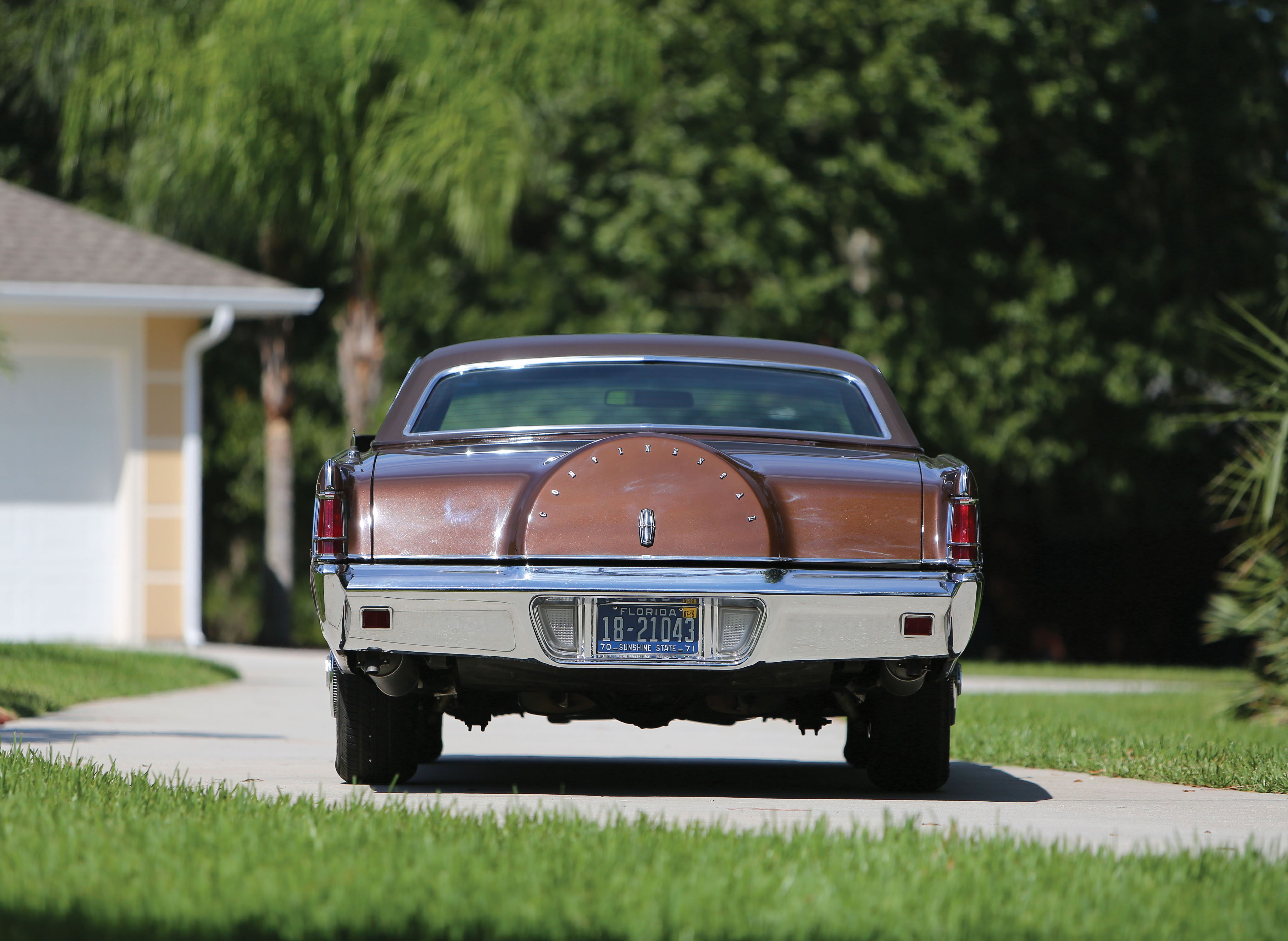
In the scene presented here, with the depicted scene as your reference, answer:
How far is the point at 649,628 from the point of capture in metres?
6.04

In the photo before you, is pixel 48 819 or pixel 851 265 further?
pixel 851 265

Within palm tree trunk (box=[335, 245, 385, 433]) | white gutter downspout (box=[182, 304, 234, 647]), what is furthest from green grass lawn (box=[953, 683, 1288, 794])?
white gutter downspout (box=[182, 304, 234, 647])

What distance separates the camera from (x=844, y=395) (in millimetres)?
7367

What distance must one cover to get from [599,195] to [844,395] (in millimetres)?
16035

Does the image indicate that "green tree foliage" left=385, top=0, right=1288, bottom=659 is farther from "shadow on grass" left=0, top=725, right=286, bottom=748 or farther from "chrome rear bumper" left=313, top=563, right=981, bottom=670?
"chrome rear bumper" left=313, top=563, right=981, bottom=670

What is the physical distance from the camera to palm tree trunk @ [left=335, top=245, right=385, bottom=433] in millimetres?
18188

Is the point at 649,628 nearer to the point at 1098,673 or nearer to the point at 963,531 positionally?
the point at 963,531

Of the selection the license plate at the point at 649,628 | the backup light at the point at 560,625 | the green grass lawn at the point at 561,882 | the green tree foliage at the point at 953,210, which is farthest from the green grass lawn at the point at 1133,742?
the green tree foliage at the point at 953,210

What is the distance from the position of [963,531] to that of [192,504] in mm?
Result: 12513

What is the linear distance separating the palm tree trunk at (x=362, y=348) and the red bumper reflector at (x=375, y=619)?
12089 mm

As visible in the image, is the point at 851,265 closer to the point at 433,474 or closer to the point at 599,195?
the point at 599,195

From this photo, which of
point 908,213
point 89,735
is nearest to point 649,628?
point 89,735

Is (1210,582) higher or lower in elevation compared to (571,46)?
lower

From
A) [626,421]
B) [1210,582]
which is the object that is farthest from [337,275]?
[626,421]
